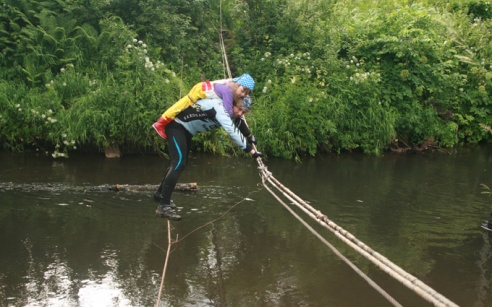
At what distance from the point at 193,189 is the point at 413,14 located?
8306 millimetres

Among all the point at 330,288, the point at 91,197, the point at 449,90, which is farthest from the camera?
the point at 449,90

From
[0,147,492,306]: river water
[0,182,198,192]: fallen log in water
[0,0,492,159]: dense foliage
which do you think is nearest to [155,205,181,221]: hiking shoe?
[0,147,492,306]: river water

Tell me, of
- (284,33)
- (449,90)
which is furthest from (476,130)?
(284,33)

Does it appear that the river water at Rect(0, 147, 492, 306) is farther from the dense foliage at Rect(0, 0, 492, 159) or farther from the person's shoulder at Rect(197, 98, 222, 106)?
the person's shoulder at Rect(197, 98, 222, 106)

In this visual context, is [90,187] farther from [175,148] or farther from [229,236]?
[175,148]

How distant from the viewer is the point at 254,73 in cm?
1277

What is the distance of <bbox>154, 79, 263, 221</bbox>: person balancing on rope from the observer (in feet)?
17.9

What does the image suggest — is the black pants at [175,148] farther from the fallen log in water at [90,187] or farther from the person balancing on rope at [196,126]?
the fallen log in water at [90,187]

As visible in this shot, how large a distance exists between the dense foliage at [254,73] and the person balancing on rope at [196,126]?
4.35 metres

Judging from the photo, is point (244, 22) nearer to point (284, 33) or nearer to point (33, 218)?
point (284, 33)

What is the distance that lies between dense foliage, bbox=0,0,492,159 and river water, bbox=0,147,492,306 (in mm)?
876

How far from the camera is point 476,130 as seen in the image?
13484 millimetres

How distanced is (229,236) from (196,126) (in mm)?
1495

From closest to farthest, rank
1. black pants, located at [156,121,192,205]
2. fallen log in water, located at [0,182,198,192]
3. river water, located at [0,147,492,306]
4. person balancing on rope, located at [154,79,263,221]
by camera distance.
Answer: river water, located at [0,147,492,306] < person balancing on rope, located at [154,79,263,221] < black pants, located at [156,121,192,205] < fallen log in water, located at [0,182,198,192]
